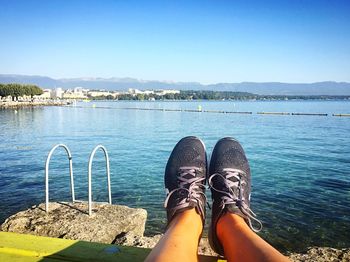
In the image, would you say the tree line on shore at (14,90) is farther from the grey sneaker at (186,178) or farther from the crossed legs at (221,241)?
the crossed legs at (221,241)

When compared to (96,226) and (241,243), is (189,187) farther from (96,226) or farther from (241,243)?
(96,226)

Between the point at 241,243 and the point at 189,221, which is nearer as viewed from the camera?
the point at 241,243

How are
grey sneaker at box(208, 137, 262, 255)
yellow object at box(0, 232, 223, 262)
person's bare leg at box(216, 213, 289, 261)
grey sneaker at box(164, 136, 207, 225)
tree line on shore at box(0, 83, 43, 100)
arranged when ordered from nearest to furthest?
person's bare leg at box(216, 213, 289, 261), yellow object at box(0, 232, 223, 262), grey sneaker at box(208, 137, 262, 255), grey sneaker at box(164, 136, 207, 225), tree line on shore at box(0, 83, 43, 100)

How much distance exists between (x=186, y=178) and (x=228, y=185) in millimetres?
404

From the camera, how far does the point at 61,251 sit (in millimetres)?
1701

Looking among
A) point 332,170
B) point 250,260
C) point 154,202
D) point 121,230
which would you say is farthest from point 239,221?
point 332,170

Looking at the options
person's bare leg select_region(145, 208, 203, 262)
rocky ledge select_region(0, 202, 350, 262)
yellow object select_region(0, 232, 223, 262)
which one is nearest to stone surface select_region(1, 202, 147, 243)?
rocky ledge select_region(0, 202, 350, 262)

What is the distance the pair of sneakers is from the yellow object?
2.27 ft

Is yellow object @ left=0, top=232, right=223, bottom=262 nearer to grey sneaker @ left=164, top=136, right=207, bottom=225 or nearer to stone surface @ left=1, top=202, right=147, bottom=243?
grey sneaker @ left=164, top=136, right=207, bottom=225

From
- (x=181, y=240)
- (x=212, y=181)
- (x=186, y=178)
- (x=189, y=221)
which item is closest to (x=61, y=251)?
(x=181, y=240)

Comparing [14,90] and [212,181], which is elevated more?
[14,90]

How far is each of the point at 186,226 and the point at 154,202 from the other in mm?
5979

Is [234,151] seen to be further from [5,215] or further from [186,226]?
[5,215]

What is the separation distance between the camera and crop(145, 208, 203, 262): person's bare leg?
143cm
